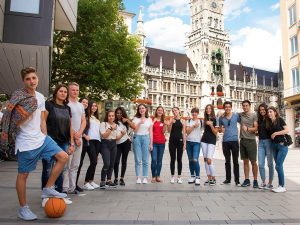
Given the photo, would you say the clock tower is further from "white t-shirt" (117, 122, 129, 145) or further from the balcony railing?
"white t-shirt" (117, 122, 129, 145)

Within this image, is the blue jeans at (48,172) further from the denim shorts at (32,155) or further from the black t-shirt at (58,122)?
the denim shorts at (32,155)

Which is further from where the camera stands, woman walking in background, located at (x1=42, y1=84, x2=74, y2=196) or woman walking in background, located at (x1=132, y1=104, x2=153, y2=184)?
woman walking in background, located at (x1=132, y1=104, x2=153, y2=184)

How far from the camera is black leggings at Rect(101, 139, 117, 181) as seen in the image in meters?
8.10

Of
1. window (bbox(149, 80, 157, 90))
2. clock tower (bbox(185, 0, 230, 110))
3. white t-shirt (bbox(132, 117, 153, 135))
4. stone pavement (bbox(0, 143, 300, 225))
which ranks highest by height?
clock tower (bbox(185, 0, 230, 110))

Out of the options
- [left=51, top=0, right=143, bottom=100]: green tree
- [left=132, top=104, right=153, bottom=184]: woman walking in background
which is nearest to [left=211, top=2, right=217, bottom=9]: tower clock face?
[left=51, top=0, right=143, bottom=100]: green tree

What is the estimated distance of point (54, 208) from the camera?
517 cm

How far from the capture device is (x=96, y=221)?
16.6 ft

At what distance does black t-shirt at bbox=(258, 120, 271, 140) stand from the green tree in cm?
1618

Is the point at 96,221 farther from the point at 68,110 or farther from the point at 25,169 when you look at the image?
the point at 68,110

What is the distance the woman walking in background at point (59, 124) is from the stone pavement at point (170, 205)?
700 mm

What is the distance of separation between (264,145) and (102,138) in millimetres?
4088

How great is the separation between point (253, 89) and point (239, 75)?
5919 millimetres

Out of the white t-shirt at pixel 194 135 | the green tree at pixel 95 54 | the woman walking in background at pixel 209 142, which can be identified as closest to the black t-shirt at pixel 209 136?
the woman walking in background at pixel 209 142

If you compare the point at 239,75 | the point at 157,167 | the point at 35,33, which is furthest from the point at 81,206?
the point at 239,75
